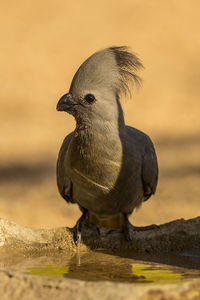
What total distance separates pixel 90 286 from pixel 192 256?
170 centimetres

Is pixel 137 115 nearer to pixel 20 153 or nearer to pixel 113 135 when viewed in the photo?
pixel 20 153

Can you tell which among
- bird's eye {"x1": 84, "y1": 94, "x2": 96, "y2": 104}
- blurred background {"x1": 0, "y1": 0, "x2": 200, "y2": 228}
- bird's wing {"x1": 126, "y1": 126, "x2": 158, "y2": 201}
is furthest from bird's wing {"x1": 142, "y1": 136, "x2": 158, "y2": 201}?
blurred background {"x1": 0, "y1": 0, "x2": 200, "y2": 228}

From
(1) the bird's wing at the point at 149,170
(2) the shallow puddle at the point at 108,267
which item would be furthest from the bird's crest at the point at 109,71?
(2) the shallow puddle at the point at 108,267

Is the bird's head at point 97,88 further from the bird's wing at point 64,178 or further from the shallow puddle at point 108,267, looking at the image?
the shallow puddle at point 108,267

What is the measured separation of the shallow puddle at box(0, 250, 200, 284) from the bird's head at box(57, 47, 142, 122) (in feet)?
3.02

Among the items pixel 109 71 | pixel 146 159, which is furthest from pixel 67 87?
pixel 109 71

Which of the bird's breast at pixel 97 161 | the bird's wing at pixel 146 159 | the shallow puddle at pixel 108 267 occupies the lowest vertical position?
the shallow puddle at pixel 108 267

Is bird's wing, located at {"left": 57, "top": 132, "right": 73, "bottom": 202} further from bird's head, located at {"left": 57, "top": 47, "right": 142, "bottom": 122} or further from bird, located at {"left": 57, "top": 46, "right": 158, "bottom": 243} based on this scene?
bird's head, located at {"left": 57, "top": 47, "right": 142, "bottom": 122}

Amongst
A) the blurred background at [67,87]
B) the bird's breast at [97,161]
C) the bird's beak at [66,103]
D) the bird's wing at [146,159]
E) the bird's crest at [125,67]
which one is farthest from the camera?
the blurred background at [67,87]

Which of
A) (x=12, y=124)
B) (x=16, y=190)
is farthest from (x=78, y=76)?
(x=12, y=124)

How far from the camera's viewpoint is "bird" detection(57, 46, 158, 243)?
432cm

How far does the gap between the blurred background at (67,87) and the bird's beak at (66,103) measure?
3.06 m

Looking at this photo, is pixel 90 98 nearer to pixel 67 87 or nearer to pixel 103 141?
pixel 103 141

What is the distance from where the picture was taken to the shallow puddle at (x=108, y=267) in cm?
361
